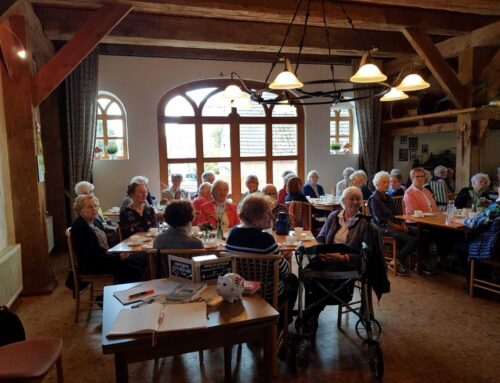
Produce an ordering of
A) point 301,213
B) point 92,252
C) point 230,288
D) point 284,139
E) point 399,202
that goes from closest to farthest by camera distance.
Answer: point 230,288 < point 92,252 < point 301,213 < point 399,202 < point 284,139

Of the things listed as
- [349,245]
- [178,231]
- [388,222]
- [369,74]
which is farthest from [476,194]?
[178,231]

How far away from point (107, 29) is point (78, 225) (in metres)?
2.50

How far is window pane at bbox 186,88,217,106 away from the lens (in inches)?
259

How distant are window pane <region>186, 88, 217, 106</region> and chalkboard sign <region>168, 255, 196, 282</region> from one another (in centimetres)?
496

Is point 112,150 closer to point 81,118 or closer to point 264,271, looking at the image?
point 81,118

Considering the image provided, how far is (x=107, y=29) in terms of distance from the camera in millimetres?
4375

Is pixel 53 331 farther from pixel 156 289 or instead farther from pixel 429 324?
pixel 429 324

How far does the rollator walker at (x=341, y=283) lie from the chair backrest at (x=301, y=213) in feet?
6.18

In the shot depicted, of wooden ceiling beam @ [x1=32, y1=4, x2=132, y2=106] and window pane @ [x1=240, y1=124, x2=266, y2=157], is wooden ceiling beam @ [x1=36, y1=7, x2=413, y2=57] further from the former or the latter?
window pane @ [x1=240, y1=124, x2=266, y2=157]

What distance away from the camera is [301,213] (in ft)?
15.1

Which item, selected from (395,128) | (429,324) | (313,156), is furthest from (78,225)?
(395,128)

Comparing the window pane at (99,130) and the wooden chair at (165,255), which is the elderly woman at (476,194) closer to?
the wooden chair at (165,255)

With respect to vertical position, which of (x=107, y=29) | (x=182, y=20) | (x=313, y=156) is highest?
(x=182, y=20)

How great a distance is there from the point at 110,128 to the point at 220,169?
6.68 ft
